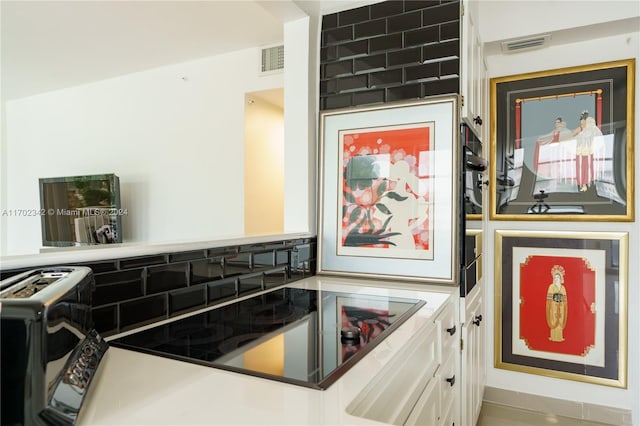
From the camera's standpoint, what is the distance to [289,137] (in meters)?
2.04

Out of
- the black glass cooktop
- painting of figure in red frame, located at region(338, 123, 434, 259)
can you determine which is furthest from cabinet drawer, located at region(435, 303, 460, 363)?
painting of figure in red frame, located at region(338, 123, 434, 259)

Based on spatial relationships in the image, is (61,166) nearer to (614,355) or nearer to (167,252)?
(167,252)

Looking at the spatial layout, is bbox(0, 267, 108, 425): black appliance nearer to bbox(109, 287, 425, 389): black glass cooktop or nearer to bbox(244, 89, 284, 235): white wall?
bbox(109, 287, 425, 389): black glass cooktop

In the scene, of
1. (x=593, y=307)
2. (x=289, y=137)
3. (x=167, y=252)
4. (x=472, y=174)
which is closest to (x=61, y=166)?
(x=289, y=137)

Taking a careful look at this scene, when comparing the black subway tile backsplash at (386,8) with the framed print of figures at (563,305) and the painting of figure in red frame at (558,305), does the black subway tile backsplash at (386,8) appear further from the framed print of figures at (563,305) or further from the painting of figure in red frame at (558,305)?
the painting of figure in red frame at (558,305)

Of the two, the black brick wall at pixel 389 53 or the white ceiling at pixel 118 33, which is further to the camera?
the white ceiling at pixel 118 33

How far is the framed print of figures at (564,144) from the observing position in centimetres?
229

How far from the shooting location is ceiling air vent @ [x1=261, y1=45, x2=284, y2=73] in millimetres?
3197

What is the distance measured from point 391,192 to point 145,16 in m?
2.16

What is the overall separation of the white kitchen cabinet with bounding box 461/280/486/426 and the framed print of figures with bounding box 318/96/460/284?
24cm

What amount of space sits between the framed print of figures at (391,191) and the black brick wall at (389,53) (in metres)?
0.07

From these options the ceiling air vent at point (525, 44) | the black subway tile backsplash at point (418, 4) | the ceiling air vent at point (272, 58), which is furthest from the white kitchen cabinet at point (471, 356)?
the ceiling air vent at point (272, 58)

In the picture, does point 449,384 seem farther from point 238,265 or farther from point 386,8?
point 386,8

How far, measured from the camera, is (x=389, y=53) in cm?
188
